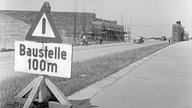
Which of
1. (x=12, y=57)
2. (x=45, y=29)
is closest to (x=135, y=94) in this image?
(x=45, y=29)

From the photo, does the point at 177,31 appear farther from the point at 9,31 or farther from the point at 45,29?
the point at 45,29

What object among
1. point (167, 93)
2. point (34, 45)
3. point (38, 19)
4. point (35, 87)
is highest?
point (38, 19)

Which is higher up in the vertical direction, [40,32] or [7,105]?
[40,32]

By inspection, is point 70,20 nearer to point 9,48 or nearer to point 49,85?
point 9,48

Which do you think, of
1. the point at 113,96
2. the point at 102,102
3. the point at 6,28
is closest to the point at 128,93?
the point at 113,96

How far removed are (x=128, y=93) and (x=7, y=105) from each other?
3.14 meters

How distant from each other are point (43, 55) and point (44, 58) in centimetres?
6

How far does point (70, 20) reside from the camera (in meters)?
74.0

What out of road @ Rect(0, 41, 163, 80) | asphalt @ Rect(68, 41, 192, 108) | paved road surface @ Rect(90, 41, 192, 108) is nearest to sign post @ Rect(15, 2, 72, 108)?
asphalt @ Rect(68, 41, 192, 108)

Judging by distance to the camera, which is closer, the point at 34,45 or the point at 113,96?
the point at 34,45

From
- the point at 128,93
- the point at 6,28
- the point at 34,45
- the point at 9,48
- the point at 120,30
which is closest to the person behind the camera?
the point at 34,45

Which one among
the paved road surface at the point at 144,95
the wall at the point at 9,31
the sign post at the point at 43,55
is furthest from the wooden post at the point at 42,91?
the wall at the point at 9,31

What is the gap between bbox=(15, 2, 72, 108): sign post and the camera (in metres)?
5.25

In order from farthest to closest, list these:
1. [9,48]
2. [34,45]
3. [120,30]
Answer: [120,30] < [9,48] < [34,45]
